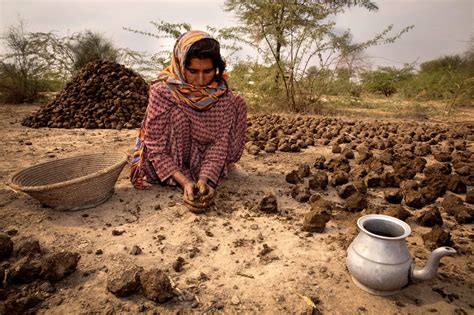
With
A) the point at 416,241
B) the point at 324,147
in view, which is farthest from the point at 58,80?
the point at 416,241

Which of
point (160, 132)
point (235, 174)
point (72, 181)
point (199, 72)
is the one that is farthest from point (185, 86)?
point (72, 181)

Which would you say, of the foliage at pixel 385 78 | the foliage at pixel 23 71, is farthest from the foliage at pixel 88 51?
the foliage at pixel 385 78

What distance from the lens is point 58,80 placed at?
9.98m

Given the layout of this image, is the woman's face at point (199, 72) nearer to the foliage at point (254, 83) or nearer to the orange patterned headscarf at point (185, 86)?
the orange patterned headscarf at point (185, 86)

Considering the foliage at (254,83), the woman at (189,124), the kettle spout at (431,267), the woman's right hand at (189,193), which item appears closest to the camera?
the kettle spout at (431,267)

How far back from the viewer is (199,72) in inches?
109

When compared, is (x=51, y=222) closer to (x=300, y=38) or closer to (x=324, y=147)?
(x=324, y=147)

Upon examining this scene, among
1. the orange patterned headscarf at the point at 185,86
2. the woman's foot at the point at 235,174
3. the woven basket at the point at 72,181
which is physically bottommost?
the woman's foot at the point at 235,174

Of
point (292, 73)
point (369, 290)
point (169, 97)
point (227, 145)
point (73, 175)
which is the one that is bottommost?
point (369, 290)

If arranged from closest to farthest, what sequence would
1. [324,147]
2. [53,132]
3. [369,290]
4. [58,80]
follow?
[369,290] < [324,147] < [53,132] < [58,80]

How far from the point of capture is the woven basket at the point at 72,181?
7.79 feet

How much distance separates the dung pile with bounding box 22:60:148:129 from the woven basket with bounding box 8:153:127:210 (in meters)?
2.89

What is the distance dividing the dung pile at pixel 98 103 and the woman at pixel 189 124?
3.23 m

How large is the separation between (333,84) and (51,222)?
6.45 meters
